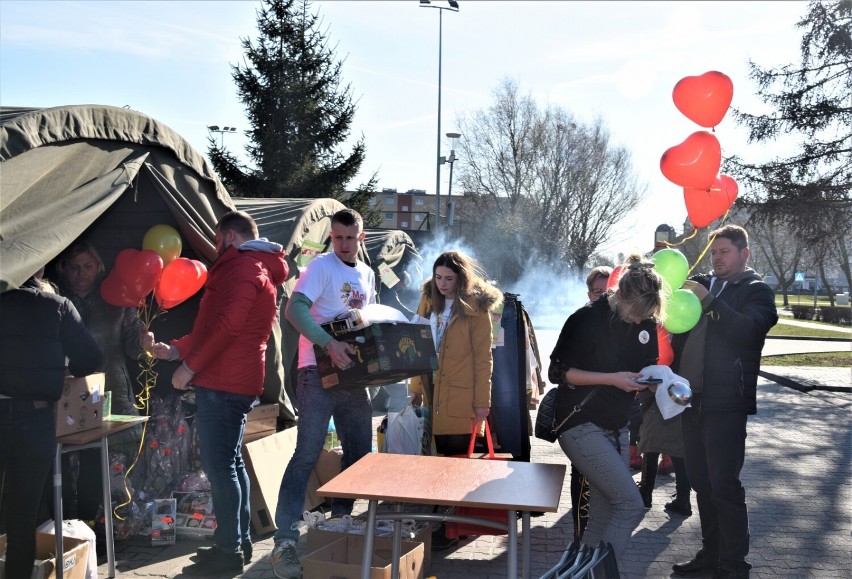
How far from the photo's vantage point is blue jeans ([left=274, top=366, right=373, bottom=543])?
491 centimetres

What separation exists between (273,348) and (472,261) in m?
2.19

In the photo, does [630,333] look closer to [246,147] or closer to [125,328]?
[125,328]

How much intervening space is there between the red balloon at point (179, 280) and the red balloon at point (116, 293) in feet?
0.59

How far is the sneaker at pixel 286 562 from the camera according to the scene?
4.70 meters

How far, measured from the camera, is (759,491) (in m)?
7.54

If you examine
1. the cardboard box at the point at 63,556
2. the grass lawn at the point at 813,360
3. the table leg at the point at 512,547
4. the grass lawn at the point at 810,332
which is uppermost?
the table leg at the point at 512,547

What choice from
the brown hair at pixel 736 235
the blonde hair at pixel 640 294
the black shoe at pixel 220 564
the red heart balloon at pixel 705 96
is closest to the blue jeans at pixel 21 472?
the black shoe at pixel 220 564

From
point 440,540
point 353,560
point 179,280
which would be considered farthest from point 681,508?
point 179,280

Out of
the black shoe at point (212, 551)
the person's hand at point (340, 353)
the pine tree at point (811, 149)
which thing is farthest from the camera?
the pine tree at point (811, 149)

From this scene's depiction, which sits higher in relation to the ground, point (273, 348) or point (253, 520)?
point (273, 348)

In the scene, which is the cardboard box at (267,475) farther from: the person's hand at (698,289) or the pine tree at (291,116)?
the pine tree at (291,116)

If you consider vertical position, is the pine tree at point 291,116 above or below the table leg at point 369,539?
above

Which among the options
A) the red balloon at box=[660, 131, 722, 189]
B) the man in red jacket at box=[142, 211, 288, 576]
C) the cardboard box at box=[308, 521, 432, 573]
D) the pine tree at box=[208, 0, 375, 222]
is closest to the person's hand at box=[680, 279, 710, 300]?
the red balloon at box=[660, 131, 722, 189]

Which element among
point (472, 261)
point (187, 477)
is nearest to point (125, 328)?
point (187, 477)
